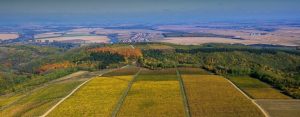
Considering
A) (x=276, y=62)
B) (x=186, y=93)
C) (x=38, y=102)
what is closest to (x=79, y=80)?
(x=38, y=102)

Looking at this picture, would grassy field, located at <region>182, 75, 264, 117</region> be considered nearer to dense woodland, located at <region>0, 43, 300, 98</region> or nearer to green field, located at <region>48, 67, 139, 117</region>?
green field, located at <region>48, 67, 139, 117</region>

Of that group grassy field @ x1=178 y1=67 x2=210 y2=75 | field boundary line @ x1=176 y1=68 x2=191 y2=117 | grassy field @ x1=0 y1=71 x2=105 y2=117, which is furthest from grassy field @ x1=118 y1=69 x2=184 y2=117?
grassy field @ x1=0 y1=71 x2=105 y2=117

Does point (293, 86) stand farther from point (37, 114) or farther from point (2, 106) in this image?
point (2, 106)

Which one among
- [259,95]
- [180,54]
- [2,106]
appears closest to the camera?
[259,95]

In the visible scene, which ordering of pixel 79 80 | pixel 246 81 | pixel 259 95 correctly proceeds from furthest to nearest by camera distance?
pixel 79 80 → pixel 246 81 → pixel 259 95

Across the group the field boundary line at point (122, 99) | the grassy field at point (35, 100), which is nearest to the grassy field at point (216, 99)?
the field boundary line at point (122, 99)

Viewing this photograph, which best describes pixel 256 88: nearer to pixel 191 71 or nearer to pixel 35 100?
pixel 191 71

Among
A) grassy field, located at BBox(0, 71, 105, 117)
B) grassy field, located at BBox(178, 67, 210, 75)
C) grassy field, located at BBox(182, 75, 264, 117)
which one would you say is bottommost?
grassy field, located at BBox(0, 71, 105, 117)
